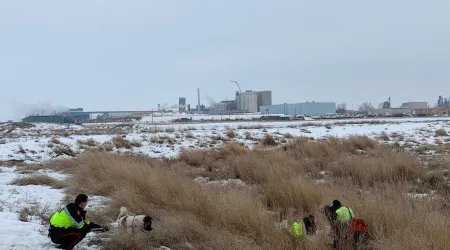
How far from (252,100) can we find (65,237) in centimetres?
17068

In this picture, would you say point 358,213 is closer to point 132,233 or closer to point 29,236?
point 132,233

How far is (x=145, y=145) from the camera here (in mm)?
23844

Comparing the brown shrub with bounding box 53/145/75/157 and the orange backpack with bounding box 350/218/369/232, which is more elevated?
the orange backpack with bounding box 350/218/369/232

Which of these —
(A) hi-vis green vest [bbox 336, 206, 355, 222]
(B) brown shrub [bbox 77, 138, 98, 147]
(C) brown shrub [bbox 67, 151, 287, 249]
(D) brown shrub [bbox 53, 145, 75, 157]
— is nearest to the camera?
(A) hi-vis green vest [bbox 336, 206, 355, 222]

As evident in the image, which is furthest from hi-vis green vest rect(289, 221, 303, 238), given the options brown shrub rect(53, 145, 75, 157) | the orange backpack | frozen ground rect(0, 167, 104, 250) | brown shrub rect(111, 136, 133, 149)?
brown shrub rect(111, 136, 133, 149)

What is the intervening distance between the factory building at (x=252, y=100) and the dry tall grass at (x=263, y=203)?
162291 millimetres

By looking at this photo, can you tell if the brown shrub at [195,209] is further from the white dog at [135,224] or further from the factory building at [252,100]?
the factory building at [252,100]

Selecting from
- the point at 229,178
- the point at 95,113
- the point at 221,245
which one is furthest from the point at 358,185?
the point at 95,113

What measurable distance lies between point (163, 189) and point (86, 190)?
2834mm

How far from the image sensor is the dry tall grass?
16.2 ft

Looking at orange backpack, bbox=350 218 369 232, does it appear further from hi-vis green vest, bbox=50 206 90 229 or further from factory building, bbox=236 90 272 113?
factory building, bbox=236 90 272 113

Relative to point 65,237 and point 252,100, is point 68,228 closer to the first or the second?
point 65,237

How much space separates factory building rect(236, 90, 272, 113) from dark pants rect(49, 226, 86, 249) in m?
168

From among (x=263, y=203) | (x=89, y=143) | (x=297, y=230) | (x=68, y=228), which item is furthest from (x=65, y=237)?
(x=89, y=143)
